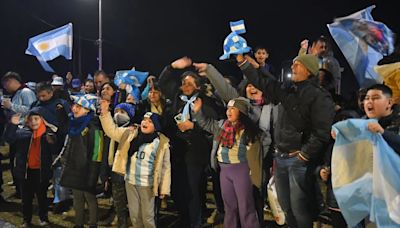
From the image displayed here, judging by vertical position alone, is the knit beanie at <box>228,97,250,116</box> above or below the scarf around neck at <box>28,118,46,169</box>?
above

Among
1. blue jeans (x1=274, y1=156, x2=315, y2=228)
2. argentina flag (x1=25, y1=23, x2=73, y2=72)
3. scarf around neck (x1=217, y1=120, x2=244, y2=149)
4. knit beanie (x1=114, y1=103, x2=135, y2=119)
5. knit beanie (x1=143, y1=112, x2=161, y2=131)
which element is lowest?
blue jeans (x1=274, y1=156, x2=315, y2=228)

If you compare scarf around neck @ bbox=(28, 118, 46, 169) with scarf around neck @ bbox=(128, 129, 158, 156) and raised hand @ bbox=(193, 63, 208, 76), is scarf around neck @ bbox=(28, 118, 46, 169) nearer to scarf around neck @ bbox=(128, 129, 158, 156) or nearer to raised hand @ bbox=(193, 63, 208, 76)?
scarf around neck @ bbox=(128, 129, 158, 156)

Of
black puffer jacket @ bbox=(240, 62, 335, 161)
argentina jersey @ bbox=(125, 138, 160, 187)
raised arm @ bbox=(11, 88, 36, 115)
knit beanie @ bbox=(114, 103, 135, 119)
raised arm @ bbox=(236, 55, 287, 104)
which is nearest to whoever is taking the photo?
black puffer jacket @ bbox=(240, 62, 335, 161)

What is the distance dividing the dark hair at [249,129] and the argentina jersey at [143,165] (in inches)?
43.2

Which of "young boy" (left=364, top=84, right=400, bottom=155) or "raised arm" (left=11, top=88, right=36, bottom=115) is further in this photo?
"raised arm" (left=11, top=88, right=36, bottom=115)

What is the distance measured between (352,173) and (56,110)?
453 centimetres

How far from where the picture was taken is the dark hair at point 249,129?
16.1ft

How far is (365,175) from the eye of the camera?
3.67m

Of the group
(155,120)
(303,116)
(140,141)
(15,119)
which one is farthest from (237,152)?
(15,119)

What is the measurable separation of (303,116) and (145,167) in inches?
78.7

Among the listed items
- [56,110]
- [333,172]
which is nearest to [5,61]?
[56,110]

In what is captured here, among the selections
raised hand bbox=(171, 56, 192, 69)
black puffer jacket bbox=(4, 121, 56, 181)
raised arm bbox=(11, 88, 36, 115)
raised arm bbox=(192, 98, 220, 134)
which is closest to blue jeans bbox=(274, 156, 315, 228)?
raised arm bbox=(192, 98, 220, 134)

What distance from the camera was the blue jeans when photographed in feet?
14.3

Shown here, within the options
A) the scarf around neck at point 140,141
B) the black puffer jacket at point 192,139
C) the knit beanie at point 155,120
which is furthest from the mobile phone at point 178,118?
the scarf around neck at point 140,141
